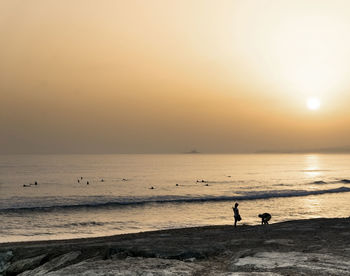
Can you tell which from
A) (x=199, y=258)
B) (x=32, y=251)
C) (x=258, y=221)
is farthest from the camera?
(x=258, y=221)

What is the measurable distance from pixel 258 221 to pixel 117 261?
126 feet

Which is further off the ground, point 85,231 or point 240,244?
point 240,244

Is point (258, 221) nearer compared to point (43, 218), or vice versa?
point (258, 221)

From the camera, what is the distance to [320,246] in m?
17.7

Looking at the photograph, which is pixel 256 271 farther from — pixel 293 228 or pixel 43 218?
pixel 43 218

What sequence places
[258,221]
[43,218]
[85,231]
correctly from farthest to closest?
1. [43,218]
2. [258,221]
3. [85,231]

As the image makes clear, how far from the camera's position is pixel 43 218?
5572cm

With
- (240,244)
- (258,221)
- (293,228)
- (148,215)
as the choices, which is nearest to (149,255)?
(240,244)

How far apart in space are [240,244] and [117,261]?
6.73 metres

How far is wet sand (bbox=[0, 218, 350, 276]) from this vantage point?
13617 millimetres

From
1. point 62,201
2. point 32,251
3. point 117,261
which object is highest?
point 117,261

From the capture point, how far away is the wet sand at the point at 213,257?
1362 centimetres

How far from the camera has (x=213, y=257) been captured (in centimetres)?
1630

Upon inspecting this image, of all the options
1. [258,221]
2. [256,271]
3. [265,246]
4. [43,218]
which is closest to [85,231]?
[43,218]
